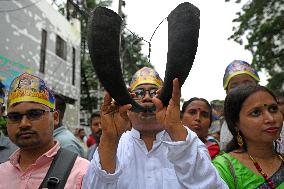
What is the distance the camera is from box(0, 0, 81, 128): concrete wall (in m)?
10.8

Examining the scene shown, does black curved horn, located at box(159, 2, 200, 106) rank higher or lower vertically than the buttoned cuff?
higher

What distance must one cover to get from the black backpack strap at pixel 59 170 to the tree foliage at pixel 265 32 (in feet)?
48.3

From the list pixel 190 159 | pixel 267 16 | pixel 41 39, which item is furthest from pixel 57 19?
pixel 190 159

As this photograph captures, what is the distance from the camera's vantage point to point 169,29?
5.88 feet

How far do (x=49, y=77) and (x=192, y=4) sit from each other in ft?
41.5

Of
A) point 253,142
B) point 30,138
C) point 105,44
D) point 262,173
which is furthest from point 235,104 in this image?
point 30,138

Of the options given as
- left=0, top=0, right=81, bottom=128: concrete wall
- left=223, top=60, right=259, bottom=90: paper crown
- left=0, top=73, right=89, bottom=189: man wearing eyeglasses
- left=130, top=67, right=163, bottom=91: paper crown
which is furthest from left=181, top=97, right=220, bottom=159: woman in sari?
left=0, top=0, right=81, bottom=128: concrete wall

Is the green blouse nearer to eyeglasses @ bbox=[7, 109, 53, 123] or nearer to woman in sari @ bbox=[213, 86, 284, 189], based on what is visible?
woman in sari @ bbox=[213, 86, 284, 189]

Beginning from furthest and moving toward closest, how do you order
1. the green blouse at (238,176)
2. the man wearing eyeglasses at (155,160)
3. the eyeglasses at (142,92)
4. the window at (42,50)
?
the window at (42,50), the eyeglasses at (142,92), the green blouse at (238,176), the man wearing eyeglasses at (155,160)

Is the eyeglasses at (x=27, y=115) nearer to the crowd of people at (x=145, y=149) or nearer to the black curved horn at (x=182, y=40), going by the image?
the crowd of people at (x=145, y=149)

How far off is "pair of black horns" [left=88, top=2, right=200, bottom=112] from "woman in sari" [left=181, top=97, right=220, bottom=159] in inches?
86.4

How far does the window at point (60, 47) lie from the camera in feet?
49.5

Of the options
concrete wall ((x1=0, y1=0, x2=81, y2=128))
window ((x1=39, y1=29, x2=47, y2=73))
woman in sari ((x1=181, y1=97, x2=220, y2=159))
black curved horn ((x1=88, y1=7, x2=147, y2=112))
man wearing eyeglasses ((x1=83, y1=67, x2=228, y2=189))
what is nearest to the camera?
black curved horn ((x1=88, y1=7, x2=147, y2=112))

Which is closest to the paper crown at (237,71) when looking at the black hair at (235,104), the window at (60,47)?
the black hair at (235,104)
